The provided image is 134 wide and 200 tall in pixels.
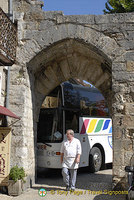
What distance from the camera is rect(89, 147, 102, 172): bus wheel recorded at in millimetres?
9109

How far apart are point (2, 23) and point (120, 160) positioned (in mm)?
3600

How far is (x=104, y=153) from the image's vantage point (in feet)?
31.8

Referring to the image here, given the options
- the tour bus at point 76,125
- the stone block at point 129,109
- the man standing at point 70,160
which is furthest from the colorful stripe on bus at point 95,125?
the stone block at point 129,109

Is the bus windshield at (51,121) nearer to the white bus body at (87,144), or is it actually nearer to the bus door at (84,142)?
the white bus body at (87,144)

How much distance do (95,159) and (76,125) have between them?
146cm

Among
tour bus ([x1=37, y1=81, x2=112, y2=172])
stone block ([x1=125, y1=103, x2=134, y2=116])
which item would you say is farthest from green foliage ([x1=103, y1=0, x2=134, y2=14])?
stone block ([x1=125, y1=103, x2=134, y2=116])

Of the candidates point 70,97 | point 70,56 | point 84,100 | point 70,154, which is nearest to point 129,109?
point 70,154

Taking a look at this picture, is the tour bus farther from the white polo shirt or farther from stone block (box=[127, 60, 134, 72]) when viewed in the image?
stone block (box=[127, 60, 134, 72])

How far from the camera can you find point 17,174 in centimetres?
547

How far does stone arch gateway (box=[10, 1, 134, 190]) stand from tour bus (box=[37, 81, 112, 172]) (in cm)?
134

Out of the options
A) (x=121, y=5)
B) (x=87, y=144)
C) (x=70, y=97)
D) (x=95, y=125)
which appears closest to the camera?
(x=70, y=97)

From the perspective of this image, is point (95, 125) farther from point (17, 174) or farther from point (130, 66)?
point (17, 174)

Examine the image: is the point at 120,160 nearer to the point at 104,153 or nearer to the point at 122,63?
the point at 122,63

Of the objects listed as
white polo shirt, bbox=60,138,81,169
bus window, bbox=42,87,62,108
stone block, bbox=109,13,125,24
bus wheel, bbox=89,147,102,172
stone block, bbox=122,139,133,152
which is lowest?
bus wheel, bbox=89,147,102,172
